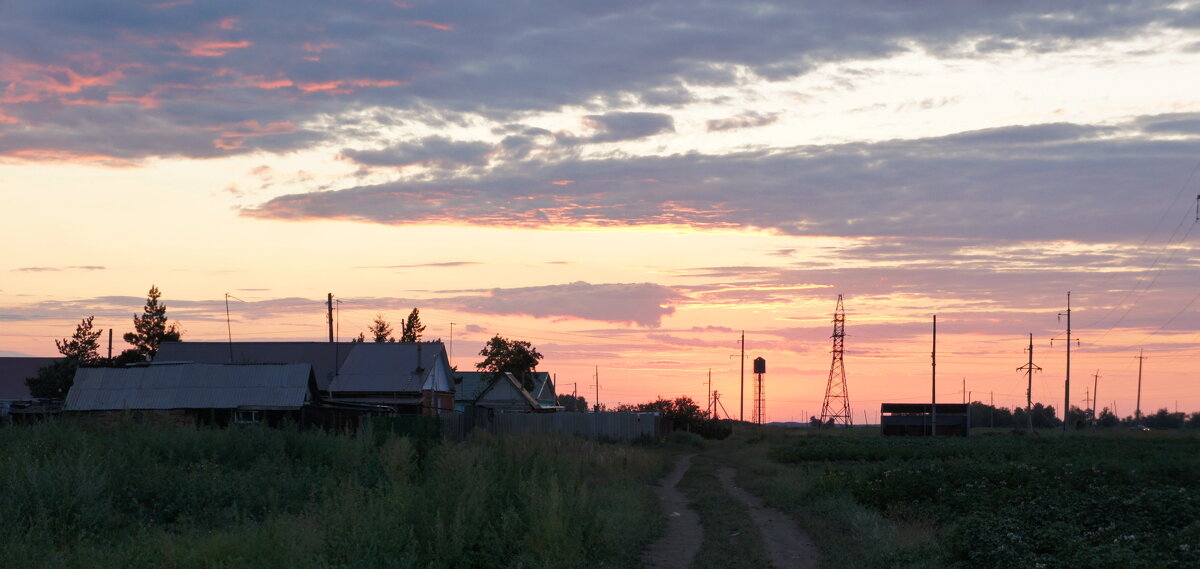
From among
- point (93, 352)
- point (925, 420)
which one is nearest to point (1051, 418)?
point (925, 420)

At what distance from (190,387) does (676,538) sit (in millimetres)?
30319

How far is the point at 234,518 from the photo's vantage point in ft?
60.1

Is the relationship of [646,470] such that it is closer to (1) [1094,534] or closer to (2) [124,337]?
(1) [1094,534]

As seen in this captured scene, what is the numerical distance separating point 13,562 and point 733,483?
2500cm

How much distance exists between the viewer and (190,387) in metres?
42.8

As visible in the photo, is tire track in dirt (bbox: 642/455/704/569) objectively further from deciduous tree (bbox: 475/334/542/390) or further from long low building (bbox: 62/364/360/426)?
deciduous tree (bbox: 475/334/542/390)

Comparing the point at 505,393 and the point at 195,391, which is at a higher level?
the point at 195,391

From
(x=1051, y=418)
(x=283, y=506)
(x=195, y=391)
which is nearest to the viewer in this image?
(x=283, y=506)

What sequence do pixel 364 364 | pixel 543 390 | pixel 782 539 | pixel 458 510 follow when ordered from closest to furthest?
pixel 458 510
pixel 782 539
pixel 364 364
pixel 543 390

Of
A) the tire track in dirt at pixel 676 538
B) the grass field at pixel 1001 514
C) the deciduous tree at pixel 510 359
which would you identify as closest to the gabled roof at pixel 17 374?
the deciduous tree at pixel 510 359

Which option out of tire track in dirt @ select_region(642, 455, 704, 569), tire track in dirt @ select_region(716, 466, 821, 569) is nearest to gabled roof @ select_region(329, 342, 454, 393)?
tire track in dirt @ select_region(642, 455, 704, 569)

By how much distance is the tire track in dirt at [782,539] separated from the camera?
1647cm

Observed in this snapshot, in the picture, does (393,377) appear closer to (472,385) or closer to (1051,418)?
(472,385)

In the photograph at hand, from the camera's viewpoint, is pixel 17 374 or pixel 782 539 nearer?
pixel 782 539
